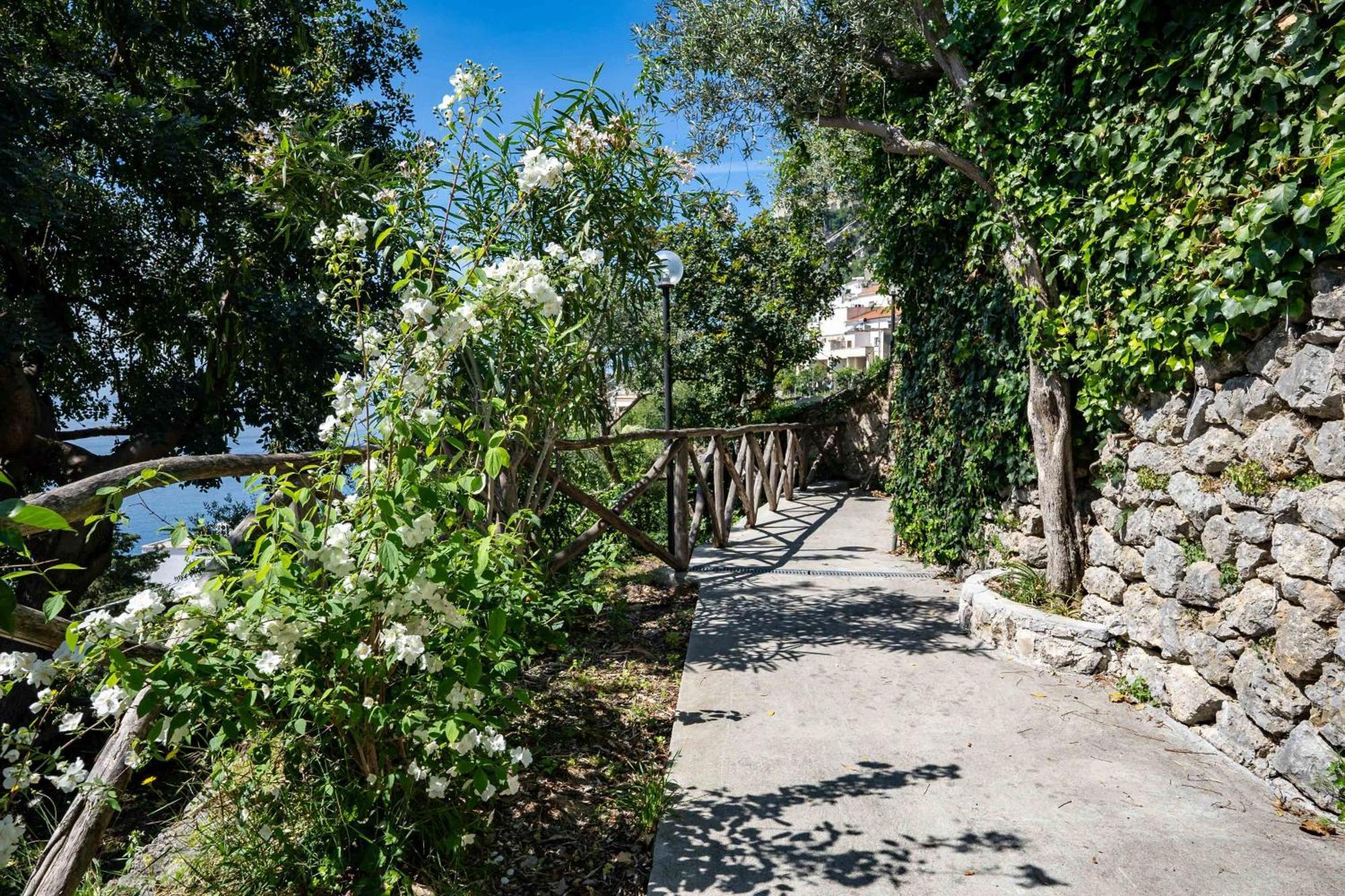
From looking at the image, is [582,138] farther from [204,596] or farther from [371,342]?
[204,596]

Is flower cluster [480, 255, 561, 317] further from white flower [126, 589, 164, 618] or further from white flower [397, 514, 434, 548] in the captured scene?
white flower [126, 589, 164, 618]

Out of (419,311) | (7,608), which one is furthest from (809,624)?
(7,608)

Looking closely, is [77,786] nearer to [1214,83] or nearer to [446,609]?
[446,609]

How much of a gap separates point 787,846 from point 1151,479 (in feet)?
7.96

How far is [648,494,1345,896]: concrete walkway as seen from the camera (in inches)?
87.8

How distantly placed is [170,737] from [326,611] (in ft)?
1.19

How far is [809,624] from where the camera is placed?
4660 mm

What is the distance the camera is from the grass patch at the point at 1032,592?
4094 mm

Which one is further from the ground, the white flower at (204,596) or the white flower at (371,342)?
the white flower at (371,342)

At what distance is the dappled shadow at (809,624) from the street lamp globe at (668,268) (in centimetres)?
216

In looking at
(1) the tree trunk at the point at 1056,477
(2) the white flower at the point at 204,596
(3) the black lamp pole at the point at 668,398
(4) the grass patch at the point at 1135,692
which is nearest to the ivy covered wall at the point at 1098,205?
(1) the tree trunk at the point at 1056,477

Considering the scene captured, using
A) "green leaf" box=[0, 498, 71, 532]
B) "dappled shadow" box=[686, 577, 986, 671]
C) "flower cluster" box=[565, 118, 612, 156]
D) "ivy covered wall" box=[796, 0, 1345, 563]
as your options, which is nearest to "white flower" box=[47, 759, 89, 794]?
"green leaf" box=[0, 498, 71, 532]

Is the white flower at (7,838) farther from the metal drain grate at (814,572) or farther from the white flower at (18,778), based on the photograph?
the metal drain grate at (814,572)

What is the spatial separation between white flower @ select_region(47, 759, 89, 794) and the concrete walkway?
1.49m
